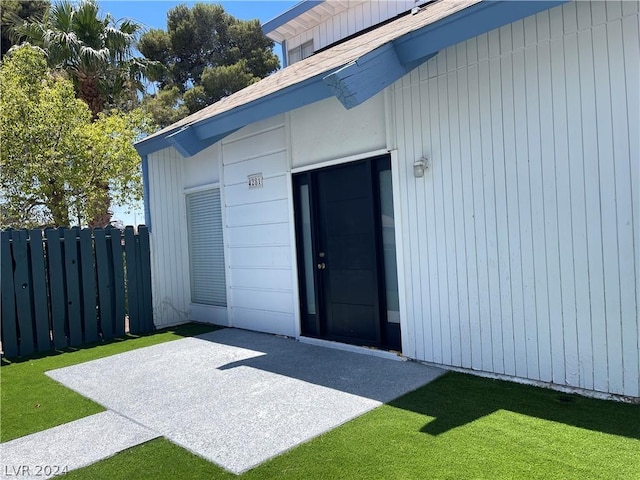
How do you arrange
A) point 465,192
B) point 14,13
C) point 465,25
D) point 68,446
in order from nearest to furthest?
point 68,446
point 465,25
point 465,192
point 14,13

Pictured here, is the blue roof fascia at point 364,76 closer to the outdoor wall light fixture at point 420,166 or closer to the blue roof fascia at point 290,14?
the outdoor wall light fixture at point 420,166

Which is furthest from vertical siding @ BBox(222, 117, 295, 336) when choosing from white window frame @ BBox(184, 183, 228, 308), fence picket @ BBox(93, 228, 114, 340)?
fence picket @ BBox(93, 228, 114, 340)

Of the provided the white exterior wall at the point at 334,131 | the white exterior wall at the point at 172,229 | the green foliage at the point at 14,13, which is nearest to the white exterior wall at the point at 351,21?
the white exterior wall at the point at 334,131

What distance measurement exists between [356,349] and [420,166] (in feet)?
7.62

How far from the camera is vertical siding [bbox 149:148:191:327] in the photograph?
8172 mm

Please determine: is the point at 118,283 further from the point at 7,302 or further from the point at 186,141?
the point at 186,141

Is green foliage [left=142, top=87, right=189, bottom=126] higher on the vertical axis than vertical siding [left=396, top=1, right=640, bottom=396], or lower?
higher

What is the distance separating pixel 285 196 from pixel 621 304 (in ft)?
13.9

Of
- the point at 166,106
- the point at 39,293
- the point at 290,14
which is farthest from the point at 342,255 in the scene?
the point at 166,106

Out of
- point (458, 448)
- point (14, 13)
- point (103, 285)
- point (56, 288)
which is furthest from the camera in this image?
point (14, 13)

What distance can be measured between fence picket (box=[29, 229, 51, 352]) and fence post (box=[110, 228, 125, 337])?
0.98 meters

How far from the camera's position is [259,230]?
279 inches

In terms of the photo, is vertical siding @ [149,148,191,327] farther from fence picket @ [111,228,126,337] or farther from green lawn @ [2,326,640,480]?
green lawn @ [2,326,640,480]

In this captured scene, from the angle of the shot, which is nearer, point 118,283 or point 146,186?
point 118,283
